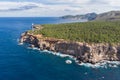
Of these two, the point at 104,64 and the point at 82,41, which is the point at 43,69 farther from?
the point at 82,41

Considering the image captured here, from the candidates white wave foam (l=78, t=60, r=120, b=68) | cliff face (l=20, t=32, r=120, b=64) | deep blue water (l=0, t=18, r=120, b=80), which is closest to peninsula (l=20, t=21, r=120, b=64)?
cliff face (l=20, t=32, r=120, b=64)

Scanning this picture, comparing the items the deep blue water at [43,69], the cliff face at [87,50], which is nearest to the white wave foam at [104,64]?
the cliff face at [87,50]

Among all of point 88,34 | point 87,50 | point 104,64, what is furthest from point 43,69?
point 88,34

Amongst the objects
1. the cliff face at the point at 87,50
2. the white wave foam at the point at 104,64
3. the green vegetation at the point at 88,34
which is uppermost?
the green vegetation at the point at 88,34

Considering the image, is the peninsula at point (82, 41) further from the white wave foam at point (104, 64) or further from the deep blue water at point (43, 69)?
the deep blue water at point (43, 69)

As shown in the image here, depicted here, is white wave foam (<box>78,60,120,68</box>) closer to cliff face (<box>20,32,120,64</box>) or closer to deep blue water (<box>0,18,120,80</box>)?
cliff face (<box>20,32,120,64</box>)

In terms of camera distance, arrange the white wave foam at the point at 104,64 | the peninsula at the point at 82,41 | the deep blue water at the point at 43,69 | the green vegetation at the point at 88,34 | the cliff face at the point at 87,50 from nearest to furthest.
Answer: the deep blue water at the point at 43,69 < the white wave foam at the point at 104,64 < the cliff face at the point at 87,50 < the peninsula at the point at 82,41 < the green vegetation at the point at 88,34

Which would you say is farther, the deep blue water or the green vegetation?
the green vegetation

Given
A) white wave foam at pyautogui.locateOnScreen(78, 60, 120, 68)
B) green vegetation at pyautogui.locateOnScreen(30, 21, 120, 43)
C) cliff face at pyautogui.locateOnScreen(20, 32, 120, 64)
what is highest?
green vegetation at pyautogui.locateOnScreen(30, 21, 120, 43)

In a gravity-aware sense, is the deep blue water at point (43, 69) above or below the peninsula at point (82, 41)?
below

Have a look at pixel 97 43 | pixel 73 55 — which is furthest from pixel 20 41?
pixel 97 43

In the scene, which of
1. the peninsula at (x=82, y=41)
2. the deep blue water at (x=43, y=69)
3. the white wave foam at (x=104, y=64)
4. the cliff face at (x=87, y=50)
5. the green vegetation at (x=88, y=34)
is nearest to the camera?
the deep blue water at (x=43, y=69)
